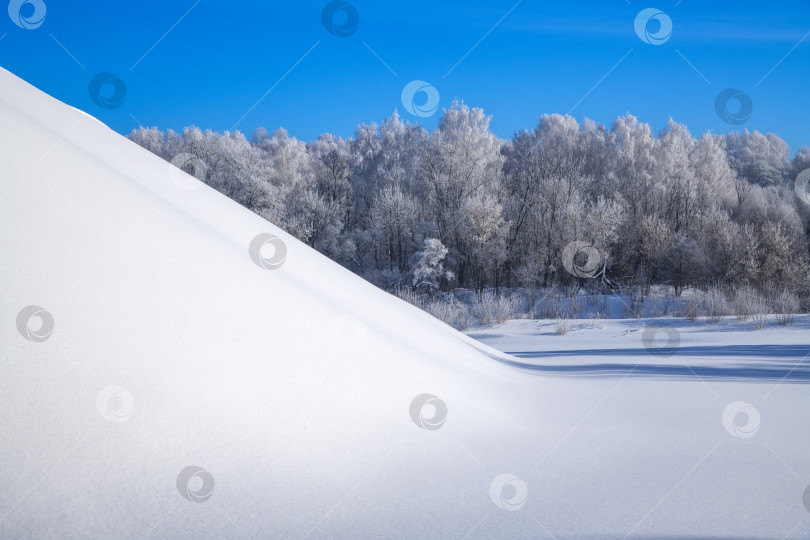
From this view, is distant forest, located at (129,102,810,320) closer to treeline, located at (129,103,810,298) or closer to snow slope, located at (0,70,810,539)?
treeline, located at (129,103,810,298)

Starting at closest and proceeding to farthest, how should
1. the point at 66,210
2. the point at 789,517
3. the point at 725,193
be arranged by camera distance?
1. the point at 789,517
2. the point at 66,210
3. the point at 725,193

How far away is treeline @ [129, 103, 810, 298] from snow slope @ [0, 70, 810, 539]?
1913 centimetres

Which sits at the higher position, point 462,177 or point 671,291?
point 462,177

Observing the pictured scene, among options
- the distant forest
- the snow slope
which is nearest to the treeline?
the distant forest

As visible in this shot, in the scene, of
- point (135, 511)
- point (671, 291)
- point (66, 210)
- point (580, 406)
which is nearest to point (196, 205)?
point (66, 210)

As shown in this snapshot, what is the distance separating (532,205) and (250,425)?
2967 centimetres

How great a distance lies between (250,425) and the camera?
76.8 inches

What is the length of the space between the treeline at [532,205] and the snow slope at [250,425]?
1913 centimetres

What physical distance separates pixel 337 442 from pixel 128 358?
0.82 meters

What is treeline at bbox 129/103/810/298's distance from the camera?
24250 millimetres

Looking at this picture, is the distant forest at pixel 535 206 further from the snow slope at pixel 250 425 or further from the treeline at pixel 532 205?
the snow slope at pixel 250 425

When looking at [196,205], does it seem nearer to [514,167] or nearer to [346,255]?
[346,255]

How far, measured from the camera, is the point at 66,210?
2.36m

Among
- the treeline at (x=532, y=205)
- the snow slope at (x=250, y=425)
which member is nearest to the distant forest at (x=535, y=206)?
the treeline at (x=532, y=205)
